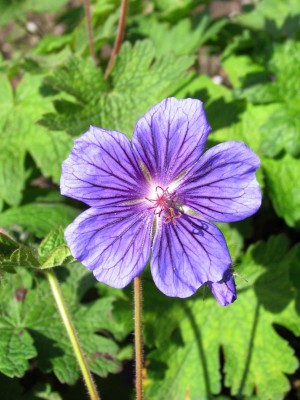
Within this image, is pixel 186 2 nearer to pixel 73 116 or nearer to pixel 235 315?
pixel 73 116

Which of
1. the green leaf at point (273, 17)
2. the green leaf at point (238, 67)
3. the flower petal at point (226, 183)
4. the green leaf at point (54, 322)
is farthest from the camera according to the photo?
the green leaf at point (273, 17)

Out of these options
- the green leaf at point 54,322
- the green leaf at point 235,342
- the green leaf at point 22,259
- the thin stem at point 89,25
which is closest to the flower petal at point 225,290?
the green leaf at point 22,259

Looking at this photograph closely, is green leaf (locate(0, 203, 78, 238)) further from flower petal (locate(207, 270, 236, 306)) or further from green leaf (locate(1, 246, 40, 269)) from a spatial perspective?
flower petal (locate(207, 270, 236, 306))

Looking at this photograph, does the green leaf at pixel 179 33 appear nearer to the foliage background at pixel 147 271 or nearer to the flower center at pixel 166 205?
the foliage background at pixel 147 271

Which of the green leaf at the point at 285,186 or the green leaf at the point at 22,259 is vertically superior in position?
the green leaf at the point at 22,259

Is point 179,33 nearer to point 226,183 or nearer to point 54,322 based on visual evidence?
point 54,322

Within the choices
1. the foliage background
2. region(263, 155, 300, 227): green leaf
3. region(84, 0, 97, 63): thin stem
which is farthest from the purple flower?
region(84, 0, 97, 63): thin stem
